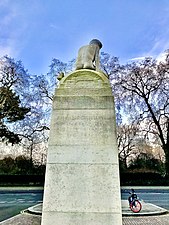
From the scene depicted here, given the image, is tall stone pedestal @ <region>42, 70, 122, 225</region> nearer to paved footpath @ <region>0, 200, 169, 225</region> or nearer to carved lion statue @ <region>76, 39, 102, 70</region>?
carved lion statue @ <region>76, 39, 102, 70</region>

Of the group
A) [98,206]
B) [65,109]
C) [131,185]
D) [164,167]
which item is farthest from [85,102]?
[164,167]

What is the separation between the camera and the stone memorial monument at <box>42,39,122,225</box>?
11.1 ft

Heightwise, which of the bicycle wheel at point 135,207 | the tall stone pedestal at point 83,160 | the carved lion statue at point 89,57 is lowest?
the bicycle wheel at point 135,207

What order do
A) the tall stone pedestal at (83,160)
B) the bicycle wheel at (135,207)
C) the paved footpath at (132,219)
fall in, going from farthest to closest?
the bicycle wheel at (135,207)
the paved footpath at (132,219)
the tall stone pedestal at (83,160)

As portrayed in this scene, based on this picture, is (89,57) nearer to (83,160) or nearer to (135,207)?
(83,160)

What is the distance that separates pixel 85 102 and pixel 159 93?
2424 cm

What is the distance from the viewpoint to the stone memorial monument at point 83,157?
3.37 m

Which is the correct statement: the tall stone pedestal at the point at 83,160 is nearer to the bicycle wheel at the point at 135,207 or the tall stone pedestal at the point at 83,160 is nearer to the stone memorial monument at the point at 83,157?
the stone memorial monument at the point at 83,157

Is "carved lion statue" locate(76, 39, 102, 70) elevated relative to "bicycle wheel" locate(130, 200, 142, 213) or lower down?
elevated

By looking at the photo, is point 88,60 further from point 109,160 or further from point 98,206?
point 98,206

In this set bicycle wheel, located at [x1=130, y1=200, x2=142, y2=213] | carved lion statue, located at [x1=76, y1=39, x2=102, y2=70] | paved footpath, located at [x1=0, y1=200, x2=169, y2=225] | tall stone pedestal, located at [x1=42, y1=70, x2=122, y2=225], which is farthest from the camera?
bicycle wheel, located at [x1=130, y1=200, x2=142, y2=213]

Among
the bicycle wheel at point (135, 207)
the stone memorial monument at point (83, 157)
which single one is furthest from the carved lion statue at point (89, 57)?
the bicycle wheel at point (135, 207)

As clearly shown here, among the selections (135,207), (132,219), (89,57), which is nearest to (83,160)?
(89,57)

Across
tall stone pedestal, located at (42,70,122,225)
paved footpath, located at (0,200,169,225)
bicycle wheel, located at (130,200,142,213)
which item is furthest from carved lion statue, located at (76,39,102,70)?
bicycle wheel, located at (130,200,142,213)
